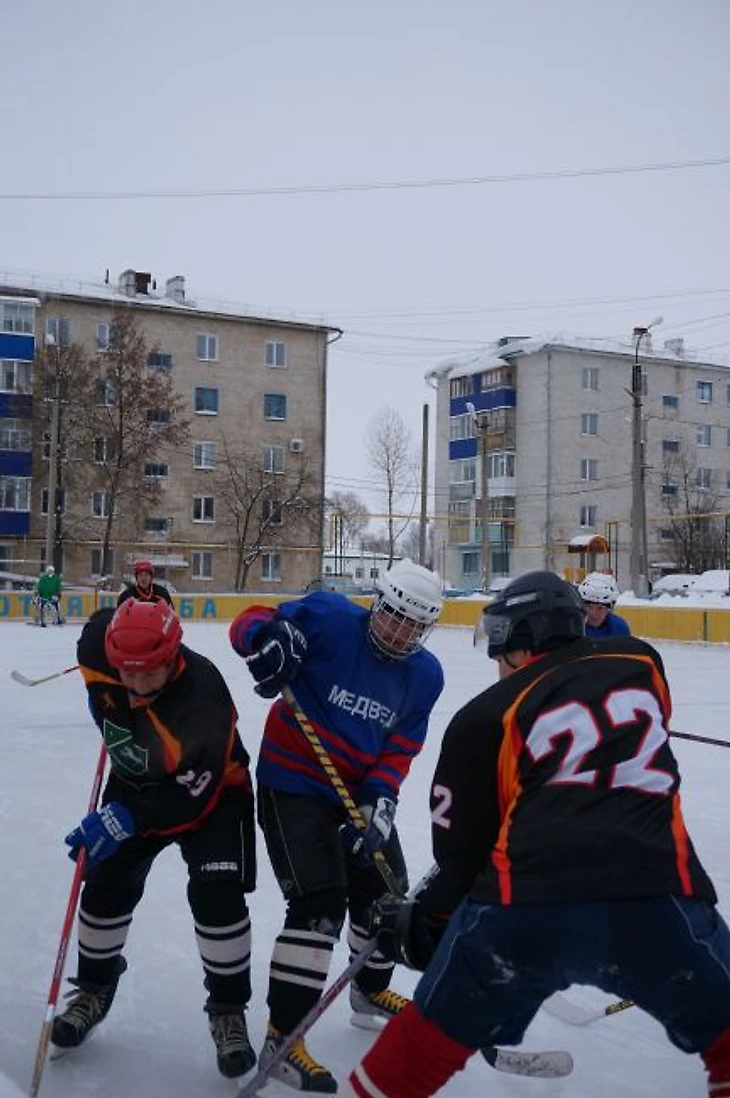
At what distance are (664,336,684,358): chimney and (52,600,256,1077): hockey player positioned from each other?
43.1 meters

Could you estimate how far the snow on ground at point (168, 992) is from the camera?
8.89 feet

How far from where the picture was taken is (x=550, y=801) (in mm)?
1837

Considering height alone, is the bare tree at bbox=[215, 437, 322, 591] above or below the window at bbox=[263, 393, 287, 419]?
below

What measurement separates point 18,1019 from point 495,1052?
129 cm

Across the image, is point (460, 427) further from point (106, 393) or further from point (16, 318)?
point (16, 318)

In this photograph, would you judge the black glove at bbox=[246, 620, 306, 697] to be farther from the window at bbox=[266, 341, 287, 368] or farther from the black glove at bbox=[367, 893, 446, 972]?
the window at bbox=[266, 341, 287, 368]

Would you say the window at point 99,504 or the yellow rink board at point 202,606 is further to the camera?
the window at point 99,504

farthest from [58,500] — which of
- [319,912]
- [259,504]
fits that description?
[319,912]

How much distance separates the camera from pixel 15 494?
1359 inches

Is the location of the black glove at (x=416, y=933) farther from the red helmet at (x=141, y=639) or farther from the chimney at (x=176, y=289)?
the chimney at (x=176, y=289)

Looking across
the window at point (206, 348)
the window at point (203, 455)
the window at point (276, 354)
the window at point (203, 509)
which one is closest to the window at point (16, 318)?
the window at point (206, 348)

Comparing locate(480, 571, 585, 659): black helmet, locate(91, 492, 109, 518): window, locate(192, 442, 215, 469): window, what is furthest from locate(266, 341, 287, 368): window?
locate(480, 571, 585, 659): black helmet

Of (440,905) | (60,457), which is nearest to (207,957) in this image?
(440,905)

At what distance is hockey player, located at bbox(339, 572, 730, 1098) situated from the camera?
1798 mm
